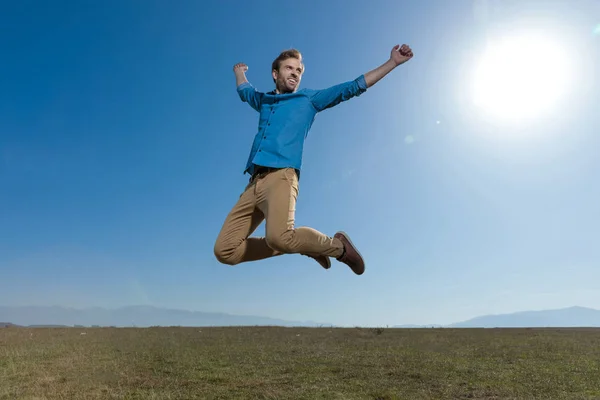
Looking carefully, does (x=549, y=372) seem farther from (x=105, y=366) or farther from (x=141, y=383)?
(x=105, y=366)

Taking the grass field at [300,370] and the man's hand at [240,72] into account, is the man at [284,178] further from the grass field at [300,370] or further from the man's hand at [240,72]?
the grass field at [300,370]

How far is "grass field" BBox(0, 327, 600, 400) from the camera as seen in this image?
1031 cm

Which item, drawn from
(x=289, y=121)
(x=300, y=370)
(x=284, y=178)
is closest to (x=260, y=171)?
(x=284, y=178)

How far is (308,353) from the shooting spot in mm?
16641

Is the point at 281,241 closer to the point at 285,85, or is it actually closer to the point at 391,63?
the point at 285,85

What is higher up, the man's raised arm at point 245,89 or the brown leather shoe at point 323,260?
the man's raised arm at point 245,89

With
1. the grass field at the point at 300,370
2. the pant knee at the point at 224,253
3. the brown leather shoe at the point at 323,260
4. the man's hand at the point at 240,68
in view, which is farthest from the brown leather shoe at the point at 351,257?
the grass field at the point at 300,370

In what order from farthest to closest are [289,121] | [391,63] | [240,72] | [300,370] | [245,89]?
[300,370] < [240,72] < [245,89] < [289,121] < [391,63]

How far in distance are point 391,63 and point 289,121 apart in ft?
4.50

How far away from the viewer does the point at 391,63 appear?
5.75 meters

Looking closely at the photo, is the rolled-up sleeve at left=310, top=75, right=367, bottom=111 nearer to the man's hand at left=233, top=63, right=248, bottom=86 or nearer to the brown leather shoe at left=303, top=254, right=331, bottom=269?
the man's hand at left=233, top=63, right=248, bottom=86

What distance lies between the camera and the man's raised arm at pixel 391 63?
18.7 feet

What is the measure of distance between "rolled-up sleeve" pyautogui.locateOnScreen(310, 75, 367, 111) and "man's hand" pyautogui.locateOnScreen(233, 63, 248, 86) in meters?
1.51

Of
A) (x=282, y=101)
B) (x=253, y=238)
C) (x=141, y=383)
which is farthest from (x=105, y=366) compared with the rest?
(x=282, y=101)
